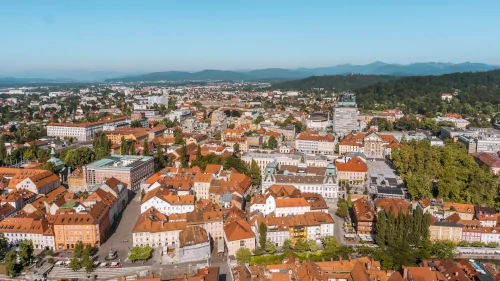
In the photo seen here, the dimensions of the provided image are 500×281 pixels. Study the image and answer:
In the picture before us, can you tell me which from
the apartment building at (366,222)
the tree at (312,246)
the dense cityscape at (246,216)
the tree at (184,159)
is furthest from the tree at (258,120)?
the tree at (312,246)

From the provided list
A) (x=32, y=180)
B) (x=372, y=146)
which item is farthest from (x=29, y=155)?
(x=372, y=146)

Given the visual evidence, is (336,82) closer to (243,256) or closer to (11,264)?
(243,256)

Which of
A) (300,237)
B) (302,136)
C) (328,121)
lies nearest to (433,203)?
(300,237)

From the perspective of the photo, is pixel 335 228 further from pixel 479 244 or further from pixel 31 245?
pixel 31 245

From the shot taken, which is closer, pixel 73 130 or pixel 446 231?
pixel 446 231

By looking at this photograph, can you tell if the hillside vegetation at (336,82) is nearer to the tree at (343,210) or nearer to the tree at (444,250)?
the tree at (343,210)

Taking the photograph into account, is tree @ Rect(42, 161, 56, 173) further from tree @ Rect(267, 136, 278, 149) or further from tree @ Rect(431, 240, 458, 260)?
tree @ Rect(431, 240, 458, 260)
